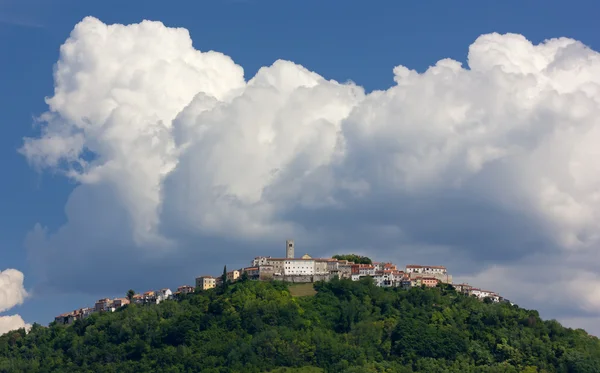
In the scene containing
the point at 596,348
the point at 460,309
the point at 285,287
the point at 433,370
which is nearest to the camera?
the point at 433,370

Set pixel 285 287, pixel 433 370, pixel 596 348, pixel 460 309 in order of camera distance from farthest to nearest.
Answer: pixel 285 287
pixel 460 309
pixel 596 348
pixel 433 370

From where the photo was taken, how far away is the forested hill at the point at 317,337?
148 m

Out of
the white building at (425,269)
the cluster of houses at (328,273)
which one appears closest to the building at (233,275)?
A: the cluster of houses at (328,273)

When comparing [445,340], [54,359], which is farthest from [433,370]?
[54,359]

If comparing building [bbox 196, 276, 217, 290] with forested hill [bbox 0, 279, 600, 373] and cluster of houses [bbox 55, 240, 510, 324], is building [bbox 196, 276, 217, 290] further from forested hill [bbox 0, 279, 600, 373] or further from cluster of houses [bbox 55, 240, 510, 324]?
forested hill [bbox 0, 279, 600, 373]

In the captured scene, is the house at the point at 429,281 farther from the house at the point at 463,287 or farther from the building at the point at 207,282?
the building at the point at 207,282

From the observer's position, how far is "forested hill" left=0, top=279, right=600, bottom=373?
148 metres

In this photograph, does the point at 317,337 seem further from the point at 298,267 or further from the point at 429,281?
the point at 429,281

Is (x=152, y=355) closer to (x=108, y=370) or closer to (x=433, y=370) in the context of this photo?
(x=108, y=370)

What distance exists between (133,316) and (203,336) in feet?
69.0

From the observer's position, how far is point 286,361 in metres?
150

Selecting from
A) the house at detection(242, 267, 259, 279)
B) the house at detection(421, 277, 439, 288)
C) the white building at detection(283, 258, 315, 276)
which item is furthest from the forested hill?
the white building at detection(283, 258, 315, 276)

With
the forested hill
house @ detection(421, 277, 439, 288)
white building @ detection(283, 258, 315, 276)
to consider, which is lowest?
the forested hill

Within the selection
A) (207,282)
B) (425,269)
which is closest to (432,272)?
(425,269)
